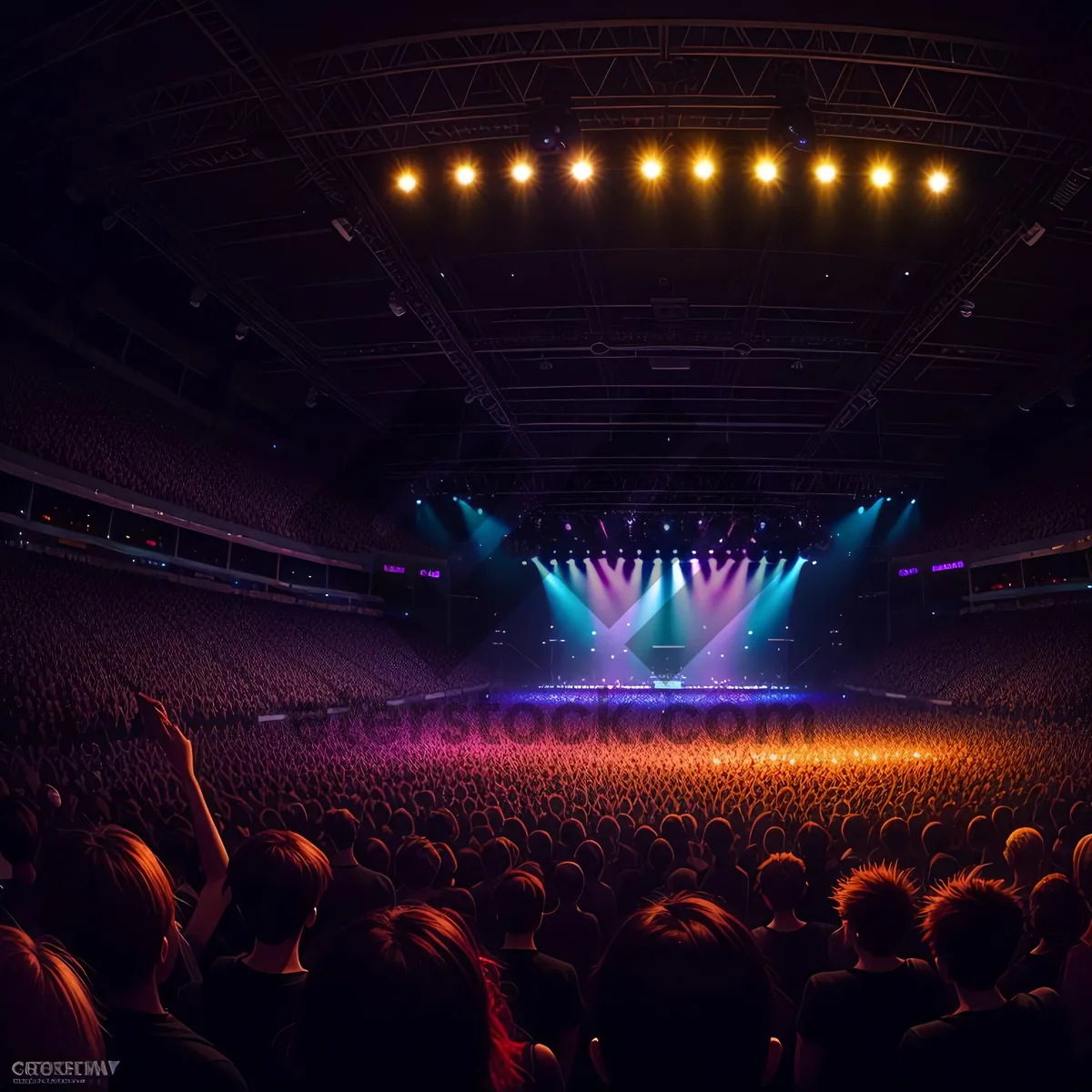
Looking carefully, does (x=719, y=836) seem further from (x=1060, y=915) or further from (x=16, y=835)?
(x=16, y=835)

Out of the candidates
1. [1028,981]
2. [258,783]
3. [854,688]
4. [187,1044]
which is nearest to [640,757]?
[258,783]

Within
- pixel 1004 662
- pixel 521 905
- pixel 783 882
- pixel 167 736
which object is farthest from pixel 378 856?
pixel 1004 662

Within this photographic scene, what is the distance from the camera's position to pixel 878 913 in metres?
3.10

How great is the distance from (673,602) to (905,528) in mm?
11043

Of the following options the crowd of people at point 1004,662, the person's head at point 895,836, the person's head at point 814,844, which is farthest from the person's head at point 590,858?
the crowd of people at point 1004,662

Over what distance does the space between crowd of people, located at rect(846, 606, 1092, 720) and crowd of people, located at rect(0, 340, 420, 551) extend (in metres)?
21.8

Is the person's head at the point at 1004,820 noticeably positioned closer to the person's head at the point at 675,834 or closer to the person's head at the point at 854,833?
the person's head at the point at 854,833

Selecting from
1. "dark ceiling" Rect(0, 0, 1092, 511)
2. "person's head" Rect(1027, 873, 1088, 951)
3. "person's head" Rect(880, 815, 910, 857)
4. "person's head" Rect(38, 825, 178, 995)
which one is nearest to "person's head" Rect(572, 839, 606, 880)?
"person's head" Rect(880, 815, 910, 857)

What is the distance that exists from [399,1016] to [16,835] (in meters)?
3.73

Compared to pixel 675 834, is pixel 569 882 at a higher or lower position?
higher

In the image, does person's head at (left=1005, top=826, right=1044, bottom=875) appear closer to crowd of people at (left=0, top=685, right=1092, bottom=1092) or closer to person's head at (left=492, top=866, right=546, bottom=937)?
crowd of people at (left=0, top=685, right=1092, bottom=1092)

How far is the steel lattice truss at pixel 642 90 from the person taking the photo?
9156 millimetres

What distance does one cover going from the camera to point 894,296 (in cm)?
1529

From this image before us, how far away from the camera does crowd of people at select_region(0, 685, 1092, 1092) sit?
154cm
